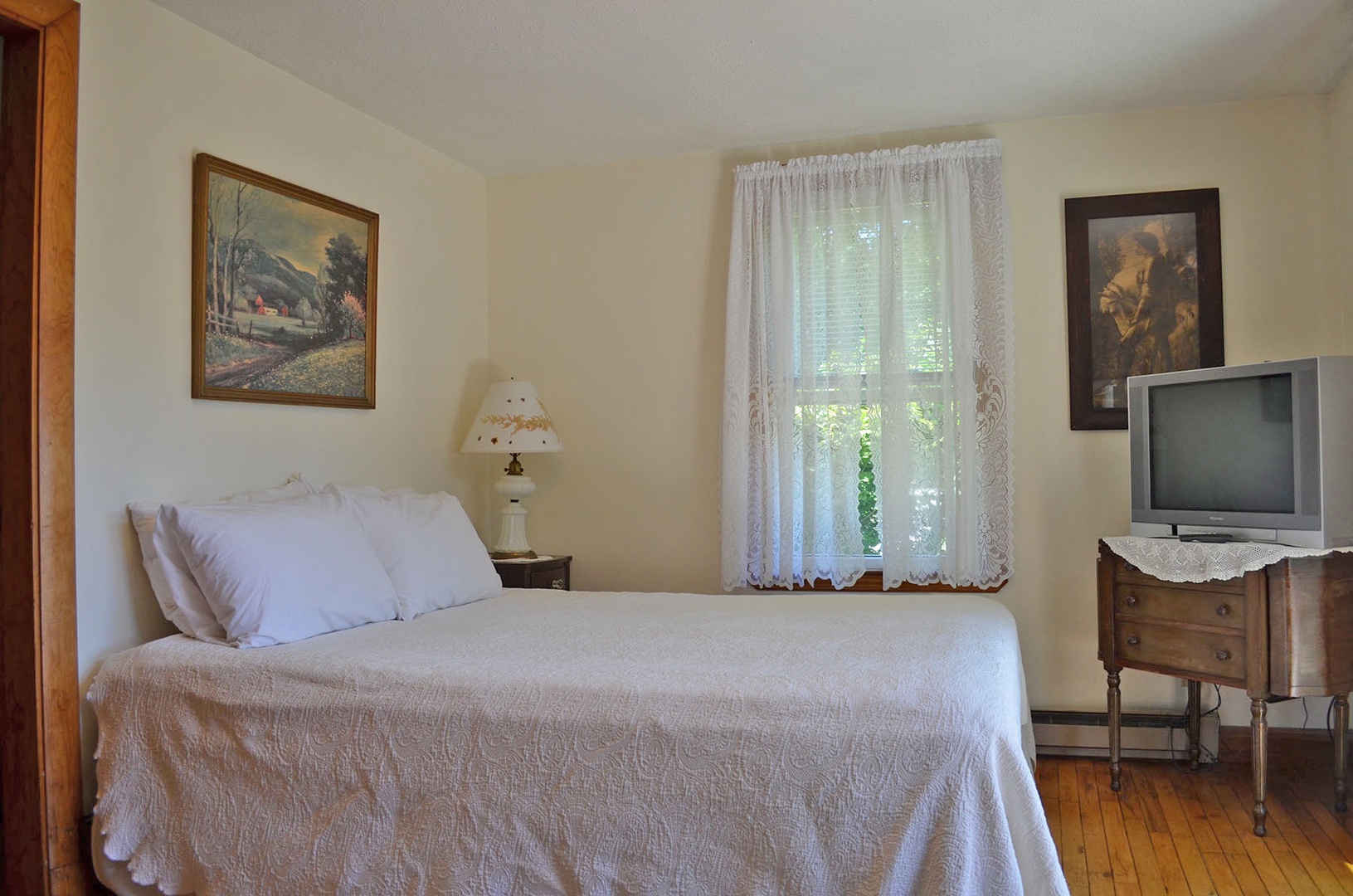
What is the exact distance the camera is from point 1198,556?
2.85 m

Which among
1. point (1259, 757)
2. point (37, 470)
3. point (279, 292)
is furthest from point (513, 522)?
point (1259, 757)

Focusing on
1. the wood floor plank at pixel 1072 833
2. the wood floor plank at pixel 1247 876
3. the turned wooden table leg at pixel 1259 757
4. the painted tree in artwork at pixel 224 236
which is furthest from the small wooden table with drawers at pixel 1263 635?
the painted tree in artwork at pixel 224 236

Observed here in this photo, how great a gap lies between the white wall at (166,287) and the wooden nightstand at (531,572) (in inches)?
21.1

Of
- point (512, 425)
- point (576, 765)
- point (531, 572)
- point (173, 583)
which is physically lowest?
point (576, 765)

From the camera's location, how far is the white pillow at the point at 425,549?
294cm

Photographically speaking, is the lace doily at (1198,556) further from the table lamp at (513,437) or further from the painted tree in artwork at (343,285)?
the painted tree in artwork at (343,285)

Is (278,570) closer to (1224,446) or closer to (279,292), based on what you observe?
(279,292)

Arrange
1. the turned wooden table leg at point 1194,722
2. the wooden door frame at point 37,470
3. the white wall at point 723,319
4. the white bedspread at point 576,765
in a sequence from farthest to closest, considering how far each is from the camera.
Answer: the white wall at point 723,319 → the turned wooden table leg at point 1194,722 → the wooden door frame at point 37,470 → the white bedspread at point 576,765

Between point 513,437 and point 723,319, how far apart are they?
102cm

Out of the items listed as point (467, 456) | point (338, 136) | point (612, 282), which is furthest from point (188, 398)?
point (612, 282)

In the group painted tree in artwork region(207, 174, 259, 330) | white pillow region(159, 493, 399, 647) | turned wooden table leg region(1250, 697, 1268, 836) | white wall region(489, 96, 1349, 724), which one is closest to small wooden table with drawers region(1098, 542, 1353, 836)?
turned wooden table leg region(1250, 697, 1268, 836)

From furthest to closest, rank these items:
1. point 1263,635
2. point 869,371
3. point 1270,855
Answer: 1. point 869,371
2. point 1263,635
3. point 1270,855

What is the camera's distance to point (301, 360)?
3211 millimetres

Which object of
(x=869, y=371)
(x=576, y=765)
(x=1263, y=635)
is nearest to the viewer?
(x=576, y=765)
